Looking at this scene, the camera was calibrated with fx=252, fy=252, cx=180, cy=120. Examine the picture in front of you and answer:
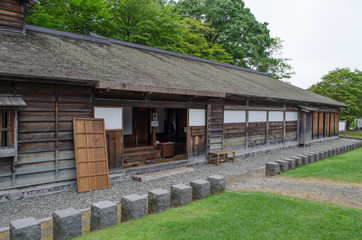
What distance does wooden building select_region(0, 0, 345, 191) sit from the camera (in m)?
6.40

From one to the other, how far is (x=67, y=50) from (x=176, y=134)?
8.66 m

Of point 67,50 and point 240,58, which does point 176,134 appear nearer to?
point 67,50

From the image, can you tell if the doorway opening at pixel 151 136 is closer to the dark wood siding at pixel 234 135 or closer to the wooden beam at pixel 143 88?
the dark wood siding at pixel 234 135

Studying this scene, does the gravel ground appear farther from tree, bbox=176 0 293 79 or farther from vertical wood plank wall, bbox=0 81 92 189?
tree, bbox=176 0 293 79

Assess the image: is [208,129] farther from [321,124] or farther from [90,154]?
[321,124]

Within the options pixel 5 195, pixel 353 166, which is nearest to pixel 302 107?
pixel 353 166

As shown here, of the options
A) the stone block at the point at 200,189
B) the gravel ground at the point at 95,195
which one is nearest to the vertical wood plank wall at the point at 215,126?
the gravel ground at the point at 95,195

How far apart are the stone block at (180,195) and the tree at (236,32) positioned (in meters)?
25.4

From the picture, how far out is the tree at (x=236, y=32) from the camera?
95.4 feet

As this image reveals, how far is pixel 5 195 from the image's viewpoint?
621 centimetres

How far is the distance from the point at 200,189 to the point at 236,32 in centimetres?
2660

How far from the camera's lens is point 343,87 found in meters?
29.6

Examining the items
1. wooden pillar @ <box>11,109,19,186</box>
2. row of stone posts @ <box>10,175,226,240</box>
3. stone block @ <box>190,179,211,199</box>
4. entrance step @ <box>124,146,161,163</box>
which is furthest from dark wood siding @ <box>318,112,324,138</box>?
wooden pillar @ <box>11,109,19,186</box>

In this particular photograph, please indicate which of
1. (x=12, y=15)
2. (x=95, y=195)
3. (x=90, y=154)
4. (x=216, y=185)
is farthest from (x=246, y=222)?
(x=12, y=15)
